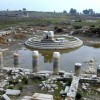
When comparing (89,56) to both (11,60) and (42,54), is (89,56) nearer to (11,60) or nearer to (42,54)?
(42,54)

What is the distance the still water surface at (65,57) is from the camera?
870 inches

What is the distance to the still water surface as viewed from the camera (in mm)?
22094

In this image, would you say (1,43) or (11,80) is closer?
(11,80)

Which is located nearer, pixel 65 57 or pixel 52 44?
pixel 65 57

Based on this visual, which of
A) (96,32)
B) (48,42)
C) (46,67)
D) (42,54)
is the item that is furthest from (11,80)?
(96,32)

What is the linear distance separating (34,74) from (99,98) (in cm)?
538

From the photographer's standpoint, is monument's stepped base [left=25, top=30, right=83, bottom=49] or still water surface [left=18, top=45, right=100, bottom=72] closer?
still water surface [left=18, top=45, right=100, bottom=72]

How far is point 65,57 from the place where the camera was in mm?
26188

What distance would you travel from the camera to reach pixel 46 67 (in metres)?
21.7

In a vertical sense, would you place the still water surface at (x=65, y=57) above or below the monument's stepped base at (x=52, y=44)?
below

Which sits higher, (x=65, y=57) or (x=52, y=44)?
(x=52, y=44)

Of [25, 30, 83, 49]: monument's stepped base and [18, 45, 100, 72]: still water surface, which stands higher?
[25, 30, 83, 49]: monument's stepped base

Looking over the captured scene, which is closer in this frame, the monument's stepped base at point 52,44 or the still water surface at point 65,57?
the still water surface at point 65,57

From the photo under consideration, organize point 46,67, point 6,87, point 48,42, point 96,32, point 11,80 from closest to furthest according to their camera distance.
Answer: point 6,87, point 11,80, point 46,67, point 48,42, point 96,32
